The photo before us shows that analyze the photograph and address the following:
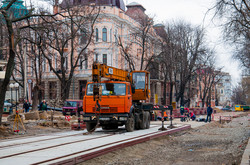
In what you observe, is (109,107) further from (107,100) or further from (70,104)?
(70,104)

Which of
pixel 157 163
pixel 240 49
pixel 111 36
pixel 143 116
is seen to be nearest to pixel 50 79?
pixel 111 36

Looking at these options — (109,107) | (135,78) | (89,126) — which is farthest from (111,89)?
(135,78)

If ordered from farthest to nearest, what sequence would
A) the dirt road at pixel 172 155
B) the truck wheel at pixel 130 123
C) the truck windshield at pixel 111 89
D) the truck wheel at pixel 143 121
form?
the truck wheel at pixel 143 121 → the truck wheel at pixel 130 123 → the truck windshield at pixel 111 89 → the dirt road at pixel 172 155

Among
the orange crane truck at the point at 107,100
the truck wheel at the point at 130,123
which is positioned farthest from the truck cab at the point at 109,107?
the truck wheel at the point at 130,123

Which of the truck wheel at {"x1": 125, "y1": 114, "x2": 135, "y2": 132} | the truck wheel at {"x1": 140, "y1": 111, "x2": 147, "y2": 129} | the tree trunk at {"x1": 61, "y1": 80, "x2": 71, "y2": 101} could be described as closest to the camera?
the truck wheel at {"x1": 125, "y1": 114, "x2": 135, "y2": 132}

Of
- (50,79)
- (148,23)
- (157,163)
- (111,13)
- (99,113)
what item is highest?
(111,13)

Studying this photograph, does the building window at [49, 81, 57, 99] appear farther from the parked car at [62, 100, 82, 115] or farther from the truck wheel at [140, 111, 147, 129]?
the truck wheel at [140, 111, 147, 129]

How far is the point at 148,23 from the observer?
45.7 m

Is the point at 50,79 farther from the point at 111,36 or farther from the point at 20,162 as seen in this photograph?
the point at 20,162

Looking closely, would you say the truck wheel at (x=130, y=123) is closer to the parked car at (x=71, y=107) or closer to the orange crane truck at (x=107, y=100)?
the orange crane truck at (x=107, y=100)

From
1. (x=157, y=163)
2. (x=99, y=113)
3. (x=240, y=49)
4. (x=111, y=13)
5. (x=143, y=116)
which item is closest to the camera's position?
(x=157, y=163)

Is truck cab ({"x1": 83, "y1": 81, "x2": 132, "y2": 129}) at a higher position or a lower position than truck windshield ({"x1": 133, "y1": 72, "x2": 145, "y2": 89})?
lower

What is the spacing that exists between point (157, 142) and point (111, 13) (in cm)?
4048

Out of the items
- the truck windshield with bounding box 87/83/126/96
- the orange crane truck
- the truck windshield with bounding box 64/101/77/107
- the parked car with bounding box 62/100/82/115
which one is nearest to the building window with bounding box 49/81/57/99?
the truck windshield with bounding box 64/101/77/107
